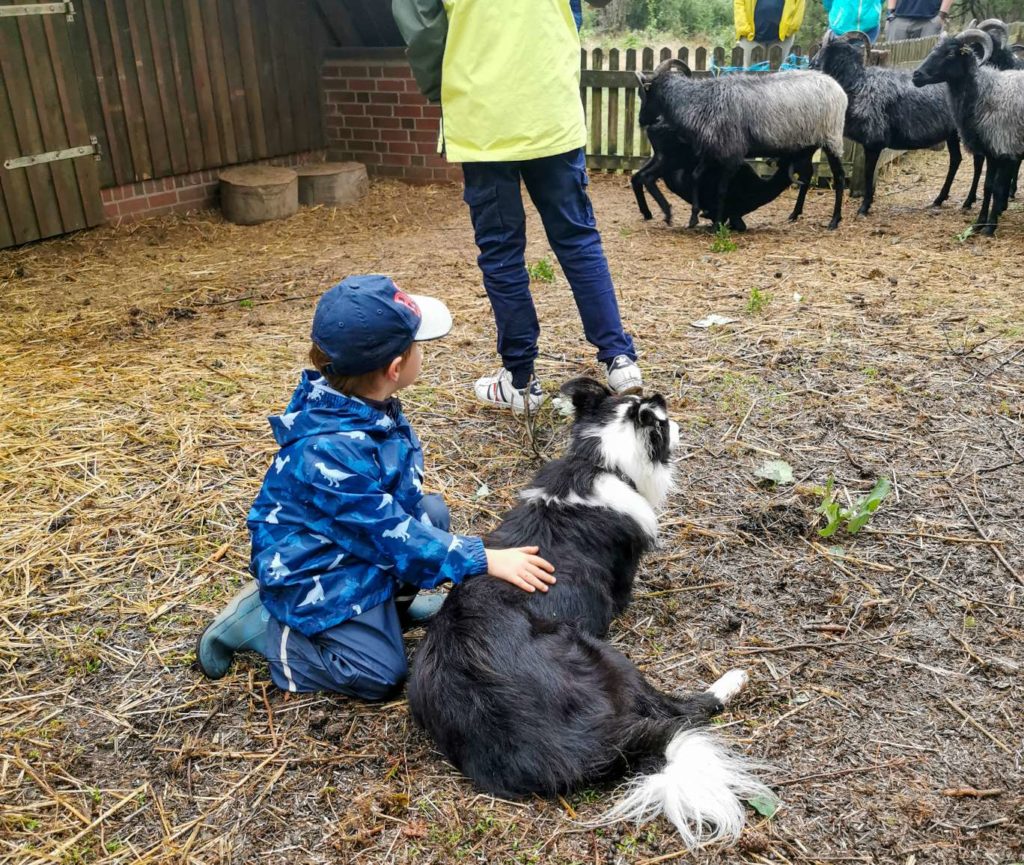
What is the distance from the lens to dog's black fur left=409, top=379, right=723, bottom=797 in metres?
2.22

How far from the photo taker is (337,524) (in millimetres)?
2547

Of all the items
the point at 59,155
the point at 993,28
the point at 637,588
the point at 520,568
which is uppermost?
the point at 993,28

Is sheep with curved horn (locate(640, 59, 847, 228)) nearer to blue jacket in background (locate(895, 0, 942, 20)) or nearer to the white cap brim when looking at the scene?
blue jacket in background (locate(895, 0, 942, 20))

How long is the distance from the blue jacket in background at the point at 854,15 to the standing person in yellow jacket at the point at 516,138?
7.15 meters

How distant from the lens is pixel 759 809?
2223 millimetres

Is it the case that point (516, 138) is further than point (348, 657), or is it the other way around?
point (516, 138)

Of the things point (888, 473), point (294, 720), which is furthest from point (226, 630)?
point (888, 473)

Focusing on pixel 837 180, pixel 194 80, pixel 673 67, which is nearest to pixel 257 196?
pixel 194 80

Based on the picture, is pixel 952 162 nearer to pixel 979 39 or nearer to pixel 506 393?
pixel 979 39

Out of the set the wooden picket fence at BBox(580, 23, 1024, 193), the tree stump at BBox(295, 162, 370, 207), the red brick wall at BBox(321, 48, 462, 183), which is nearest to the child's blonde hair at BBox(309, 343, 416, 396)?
the tree stump at BBox(295, 162, 370, 207)

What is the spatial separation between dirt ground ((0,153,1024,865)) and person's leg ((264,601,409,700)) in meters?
0.08

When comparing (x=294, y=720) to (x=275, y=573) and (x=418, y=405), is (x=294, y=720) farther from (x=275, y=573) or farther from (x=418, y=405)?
(x=418, y=405)

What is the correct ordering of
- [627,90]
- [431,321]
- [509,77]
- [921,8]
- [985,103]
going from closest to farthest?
[431,321], [509,77], [985,103], [627,90], [921,8]

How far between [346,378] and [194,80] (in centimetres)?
797
